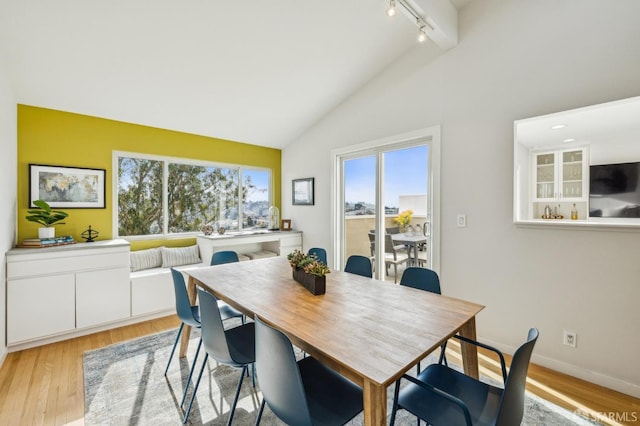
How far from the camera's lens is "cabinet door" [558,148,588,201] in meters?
3.08

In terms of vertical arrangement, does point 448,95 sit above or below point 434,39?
below

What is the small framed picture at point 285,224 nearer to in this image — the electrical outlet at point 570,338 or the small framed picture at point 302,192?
the small framed picture at point 302,192

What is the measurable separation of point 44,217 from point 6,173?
1.71ft


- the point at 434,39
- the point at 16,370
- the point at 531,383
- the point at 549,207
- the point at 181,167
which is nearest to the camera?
the point at 531,383

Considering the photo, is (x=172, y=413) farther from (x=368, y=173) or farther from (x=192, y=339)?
(x=368, y=173)

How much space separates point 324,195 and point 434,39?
2284mm

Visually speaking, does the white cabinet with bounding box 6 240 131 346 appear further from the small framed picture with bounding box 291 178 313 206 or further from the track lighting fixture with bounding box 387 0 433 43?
the track lighting fixture with bounding box 387 0 433 43

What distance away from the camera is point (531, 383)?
2178mm

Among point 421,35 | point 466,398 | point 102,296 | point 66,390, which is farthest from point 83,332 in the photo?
point 421,35

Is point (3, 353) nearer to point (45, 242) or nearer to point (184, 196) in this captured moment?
point (45, 242)

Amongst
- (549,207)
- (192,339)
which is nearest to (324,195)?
(192,339)

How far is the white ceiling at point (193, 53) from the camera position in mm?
2260

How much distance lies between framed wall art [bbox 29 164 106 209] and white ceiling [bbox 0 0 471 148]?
0.67 metres

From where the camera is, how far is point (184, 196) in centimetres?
418
